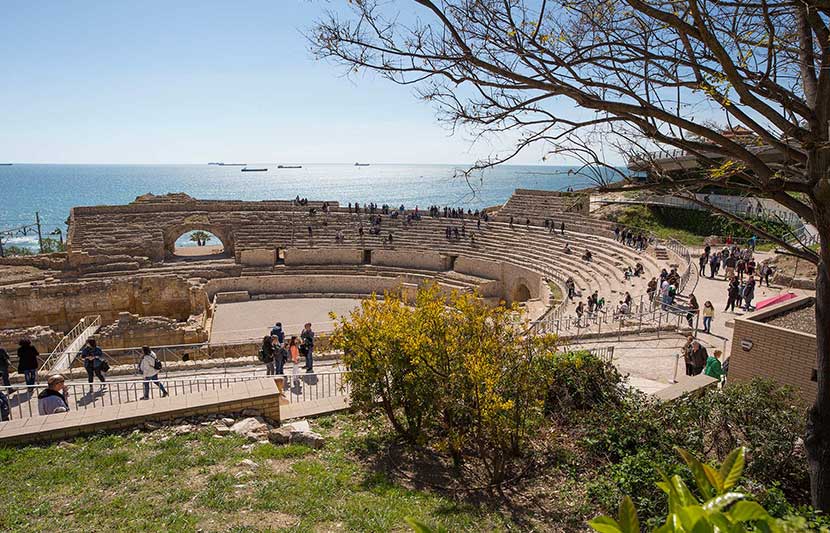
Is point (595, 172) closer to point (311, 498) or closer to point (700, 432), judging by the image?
point (700, 432)

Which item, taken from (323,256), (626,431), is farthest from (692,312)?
(323,256)

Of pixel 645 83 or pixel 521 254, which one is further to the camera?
pixel 521 254

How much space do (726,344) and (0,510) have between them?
1522 centimetres

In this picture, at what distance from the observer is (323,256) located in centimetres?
3303

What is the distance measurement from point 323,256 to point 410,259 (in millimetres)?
5719

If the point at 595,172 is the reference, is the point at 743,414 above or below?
below

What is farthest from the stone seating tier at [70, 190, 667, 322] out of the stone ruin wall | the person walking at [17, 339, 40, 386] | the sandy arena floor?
the person walking at [17, 339, 40, 386]

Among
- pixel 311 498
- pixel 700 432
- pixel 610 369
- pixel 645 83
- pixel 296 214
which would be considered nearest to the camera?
pixel 645 83

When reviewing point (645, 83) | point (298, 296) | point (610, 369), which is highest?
point (645, 83)

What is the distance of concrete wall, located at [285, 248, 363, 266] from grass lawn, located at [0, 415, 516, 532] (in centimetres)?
2559

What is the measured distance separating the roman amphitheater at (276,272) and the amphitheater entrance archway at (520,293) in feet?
0.27

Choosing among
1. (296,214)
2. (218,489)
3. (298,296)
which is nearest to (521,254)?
(298,296)

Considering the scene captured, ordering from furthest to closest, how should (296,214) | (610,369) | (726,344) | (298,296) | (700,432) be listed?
(296,214) < (298,296) < (726,344) < (610,369) < (700,432)

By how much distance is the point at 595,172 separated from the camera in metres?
5.14
